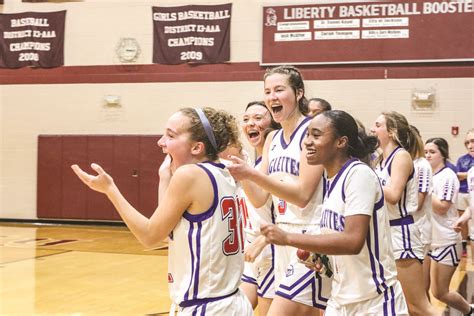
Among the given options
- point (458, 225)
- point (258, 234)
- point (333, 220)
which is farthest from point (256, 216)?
point (458, 225)

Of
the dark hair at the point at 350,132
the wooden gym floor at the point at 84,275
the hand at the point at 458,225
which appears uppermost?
the dark hair at the point at 350,132

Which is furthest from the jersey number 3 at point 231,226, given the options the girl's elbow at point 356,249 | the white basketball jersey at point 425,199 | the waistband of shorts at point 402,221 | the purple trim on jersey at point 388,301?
the white basketball jersey at point 425,199

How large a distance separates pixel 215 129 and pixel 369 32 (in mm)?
10131

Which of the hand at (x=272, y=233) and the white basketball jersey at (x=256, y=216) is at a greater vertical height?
the hand at (x=272, y=233)

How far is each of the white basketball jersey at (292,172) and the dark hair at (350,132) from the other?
679mm

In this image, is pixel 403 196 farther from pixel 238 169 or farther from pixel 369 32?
pixel 369 32

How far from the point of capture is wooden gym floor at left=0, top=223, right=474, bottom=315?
7.03m

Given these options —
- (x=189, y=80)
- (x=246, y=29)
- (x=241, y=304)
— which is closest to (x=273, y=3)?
(x=246, y=29)

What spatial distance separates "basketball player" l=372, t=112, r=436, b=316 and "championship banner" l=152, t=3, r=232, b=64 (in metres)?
8.94

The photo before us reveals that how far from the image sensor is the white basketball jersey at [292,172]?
4.08 metres

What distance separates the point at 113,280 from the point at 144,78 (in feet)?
21.8

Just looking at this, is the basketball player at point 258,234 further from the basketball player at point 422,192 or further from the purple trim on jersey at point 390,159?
the basketball player at point 422,192

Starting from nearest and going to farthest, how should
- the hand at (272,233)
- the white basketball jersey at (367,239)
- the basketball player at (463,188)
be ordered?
the hand at (272,233) → the white basketball jersey at (367,239) → the basketball player at (463,188)

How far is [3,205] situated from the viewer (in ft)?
50.0
